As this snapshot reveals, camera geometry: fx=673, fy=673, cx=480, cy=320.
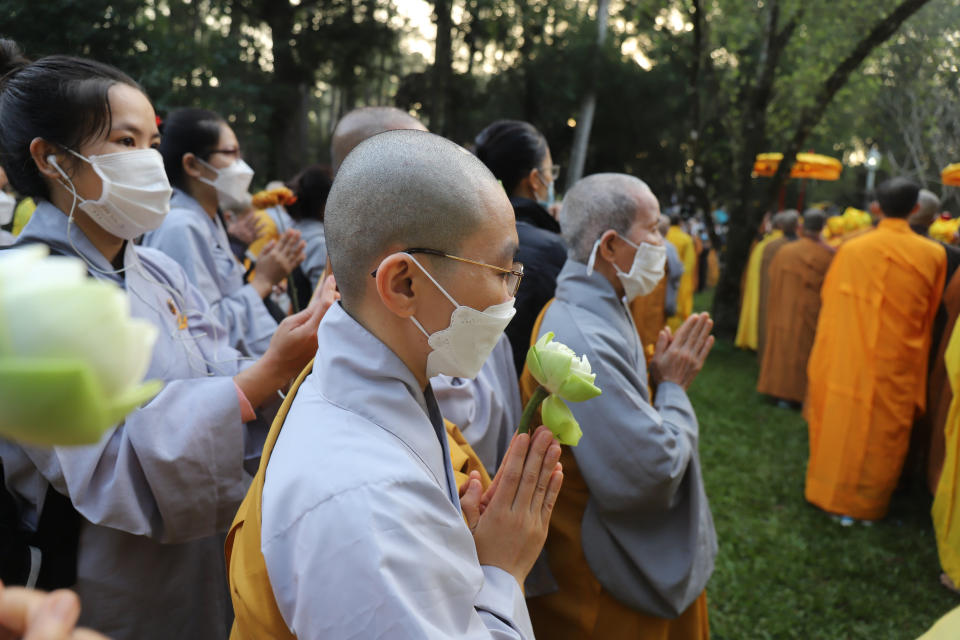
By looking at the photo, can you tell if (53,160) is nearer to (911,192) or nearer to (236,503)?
(236,503)

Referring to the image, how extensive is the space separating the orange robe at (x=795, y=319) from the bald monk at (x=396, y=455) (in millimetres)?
7359

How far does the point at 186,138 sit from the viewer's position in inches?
125

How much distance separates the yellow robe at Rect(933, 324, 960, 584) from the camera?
396 centimetres

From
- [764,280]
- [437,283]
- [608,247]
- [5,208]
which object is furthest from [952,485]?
[764,280]

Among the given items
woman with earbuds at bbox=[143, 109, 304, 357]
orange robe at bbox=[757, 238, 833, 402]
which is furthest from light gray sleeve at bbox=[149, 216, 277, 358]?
orange robe at bbox=[757, 238, 833, 402]

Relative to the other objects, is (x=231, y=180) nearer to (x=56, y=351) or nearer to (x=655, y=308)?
(x=56, y=351)

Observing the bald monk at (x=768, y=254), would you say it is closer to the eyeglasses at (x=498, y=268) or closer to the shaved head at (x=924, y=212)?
the shaved head at (x=924, y=212)

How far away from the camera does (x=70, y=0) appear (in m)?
4.05

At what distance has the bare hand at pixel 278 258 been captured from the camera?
113 inches

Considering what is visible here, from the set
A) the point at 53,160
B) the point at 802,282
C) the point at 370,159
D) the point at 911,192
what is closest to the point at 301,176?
the point at 53,160

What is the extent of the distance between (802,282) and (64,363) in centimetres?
857

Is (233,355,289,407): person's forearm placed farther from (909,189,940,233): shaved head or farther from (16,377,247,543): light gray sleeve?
(909,189,940,233): shaved head

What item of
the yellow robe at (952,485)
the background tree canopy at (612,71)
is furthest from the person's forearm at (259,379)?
the yellow robe at (952,485)

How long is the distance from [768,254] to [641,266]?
7717 mm
